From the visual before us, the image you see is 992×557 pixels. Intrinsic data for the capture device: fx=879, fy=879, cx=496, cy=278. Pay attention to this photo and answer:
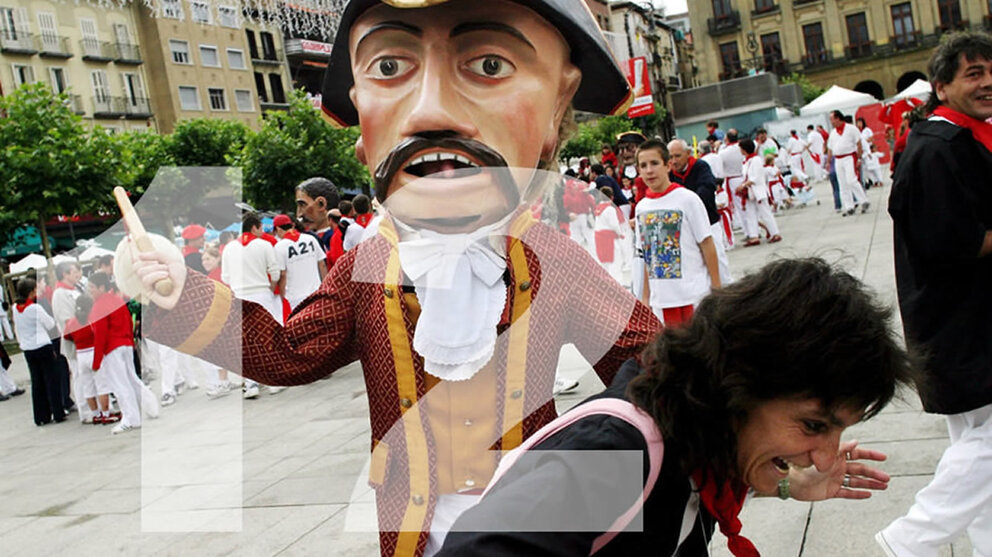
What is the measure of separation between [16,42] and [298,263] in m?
29.7

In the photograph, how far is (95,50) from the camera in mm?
35125

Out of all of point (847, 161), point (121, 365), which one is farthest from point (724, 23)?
point (121, 365)

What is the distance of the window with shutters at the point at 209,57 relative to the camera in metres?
36.4

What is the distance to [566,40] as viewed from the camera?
196cm

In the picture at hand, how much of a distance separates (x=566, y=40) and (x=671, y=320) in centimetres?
389

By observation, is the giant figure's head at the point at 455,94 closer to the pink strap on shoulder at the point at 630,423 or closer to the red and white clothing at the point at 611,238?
the pink strap on shoulder at the point at 630,423

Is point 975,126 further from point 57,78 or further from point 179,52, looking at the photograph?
point 179,52

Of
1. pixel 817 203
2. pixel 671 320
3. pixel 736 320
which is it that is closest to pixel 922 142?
pixel 736 320

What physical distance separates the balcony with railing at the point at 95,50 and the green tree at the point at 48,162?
2027cm

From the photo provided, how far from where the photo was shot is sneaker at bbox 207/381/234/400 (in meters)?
8.93

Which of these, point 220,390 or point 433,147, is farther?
point 220,390

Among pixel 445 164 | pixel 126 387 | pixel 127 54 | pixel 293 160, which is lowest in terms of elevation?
pixel 126 387

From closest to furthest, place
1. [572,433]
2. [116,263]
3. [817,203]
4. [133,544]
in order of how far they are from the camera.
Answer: [572,433] → [116,263] → [133,544] → [817,203]

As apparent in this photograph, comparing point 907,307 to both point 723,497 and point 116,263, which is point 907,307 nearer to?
point 723,497
